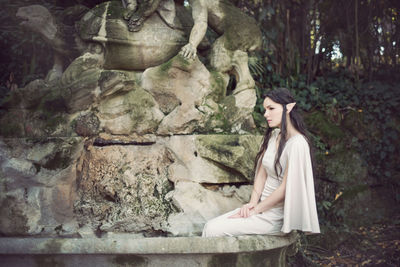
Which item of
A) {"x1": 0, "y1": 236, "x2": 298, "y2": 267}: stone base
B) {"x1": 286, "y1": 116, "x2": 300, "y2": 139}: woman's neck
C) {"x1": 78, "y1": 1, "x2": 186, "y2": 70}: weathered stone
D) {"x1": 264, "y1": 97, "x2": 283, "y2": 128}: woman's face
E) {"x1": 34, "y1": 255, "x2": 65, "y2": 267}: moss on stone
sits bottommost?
{"x1": 34, "y1": 255, "x2": 65, "y2": 267}: moss on stone

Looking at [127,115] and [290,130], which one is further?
[127,115]

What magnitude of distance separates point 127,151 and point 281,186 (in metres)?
1.17

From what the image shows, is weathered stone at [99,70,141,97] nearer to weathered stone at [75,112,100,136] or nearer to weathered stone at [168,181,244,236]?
weathered stone at [75,112,100,136]

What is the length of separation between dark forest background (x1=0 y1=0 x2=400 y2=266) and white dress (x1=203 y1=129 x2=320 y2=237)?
2252 millimetres

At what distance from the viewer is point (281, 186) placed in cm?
232

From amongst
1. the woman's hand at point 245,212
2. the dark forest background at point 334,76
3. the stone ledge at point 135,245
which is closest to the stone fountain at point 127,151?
the stone ledge at point 135,245

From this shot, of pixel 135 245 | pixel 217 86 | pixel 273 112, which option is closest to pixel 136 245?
pixel 135 245

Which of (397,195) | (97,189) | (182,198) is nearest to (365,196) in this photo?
(397,195)

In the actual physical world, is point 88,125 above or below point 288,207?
above

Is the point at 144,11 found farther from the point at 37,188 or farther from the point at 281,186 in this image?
the point at 281,186

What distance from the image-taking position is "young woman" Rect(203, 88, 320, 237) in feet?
7.42

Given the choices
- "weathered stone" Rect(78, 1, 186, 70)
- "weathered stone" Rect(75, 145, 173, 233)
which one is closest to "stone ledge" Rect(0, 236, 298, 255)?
"weathered stone" Rect(75, 145, 173, 233)

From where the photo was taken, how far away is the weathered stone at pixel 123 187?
2715 millimetres

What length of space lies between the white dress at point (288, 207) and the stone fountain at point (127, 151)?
85mm
